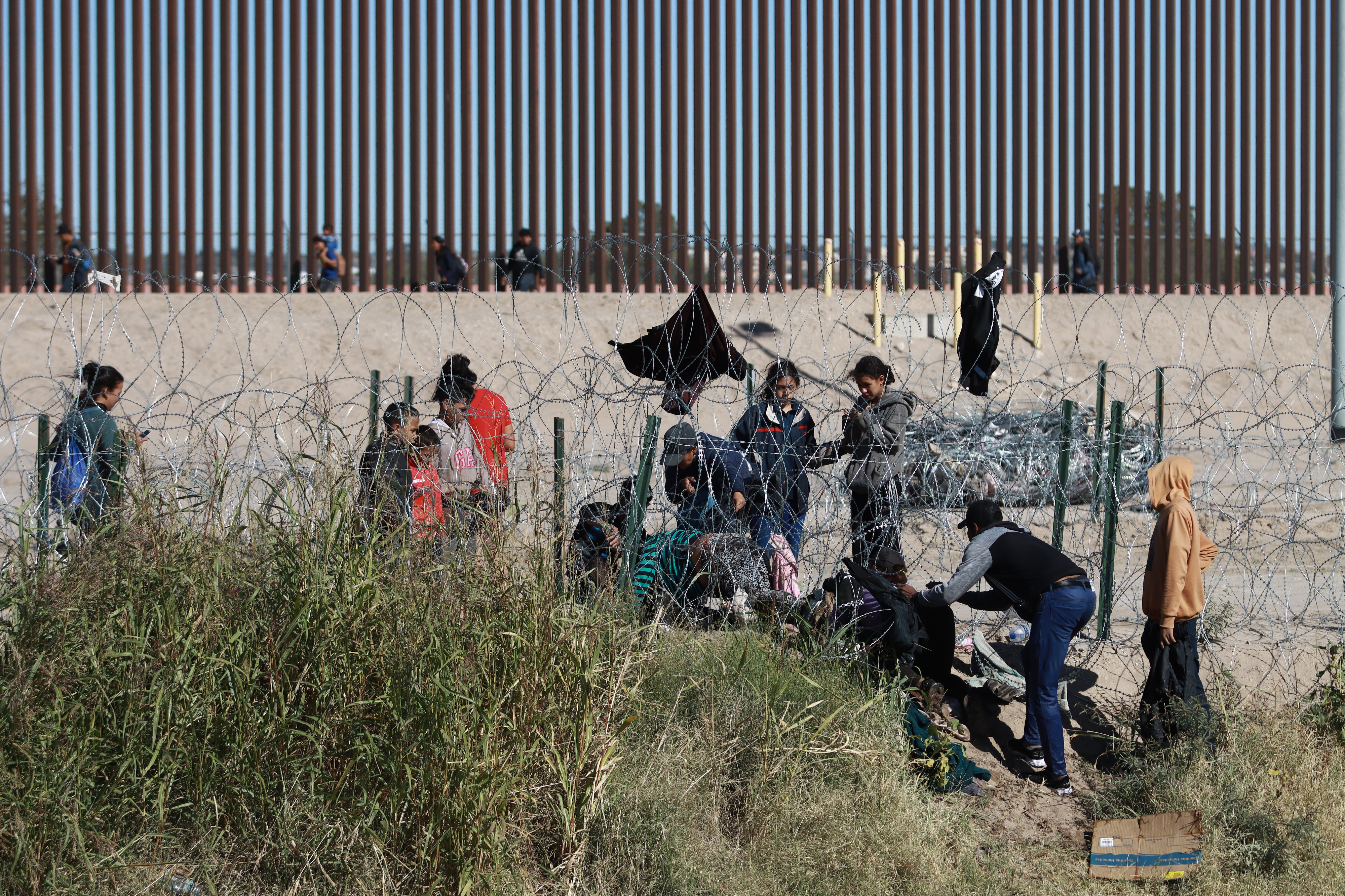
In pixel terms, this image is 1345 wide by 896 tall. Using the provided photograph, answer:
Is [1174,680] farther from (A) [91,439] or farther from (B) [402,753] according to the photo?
(A) [91,439]

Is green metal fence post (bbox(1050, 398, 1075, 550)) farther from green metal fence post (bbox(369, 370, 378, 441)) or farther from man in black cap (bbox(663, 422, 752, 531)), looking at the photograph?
green metal fence post (bbox(369, 370, 378, 441))

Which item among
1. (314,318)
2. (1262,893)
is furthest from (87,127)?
(1262,893)

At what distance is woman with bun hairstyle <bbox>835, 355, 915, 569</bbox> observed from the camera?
5.50 meters

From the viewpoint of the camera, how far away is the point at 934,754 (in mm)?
4371

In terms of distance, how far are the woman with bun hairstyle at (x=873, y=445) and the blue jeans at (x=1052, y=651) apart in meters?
1.02

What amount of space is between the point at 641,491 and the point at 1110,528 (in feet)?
7.11

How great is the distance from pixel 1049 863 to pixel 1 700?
3248 mm

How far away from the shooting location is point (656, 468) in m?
5.90

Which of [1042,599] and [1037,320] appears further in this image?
[1037,320]

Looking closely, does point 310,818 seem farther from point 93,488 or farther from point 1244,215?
point 1244,215

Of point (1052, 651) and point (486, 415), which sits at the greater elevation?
point (486, 415)

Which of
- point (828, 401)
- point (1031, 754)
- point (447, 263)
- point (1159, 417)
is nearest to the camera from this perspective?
point (1031, 754)

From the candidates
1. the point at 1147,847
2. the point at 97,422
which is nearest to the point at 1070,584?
the point at 1147,847

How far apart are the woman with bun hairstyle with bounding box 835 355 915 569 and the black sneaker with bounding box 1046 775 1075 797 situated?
126cm
